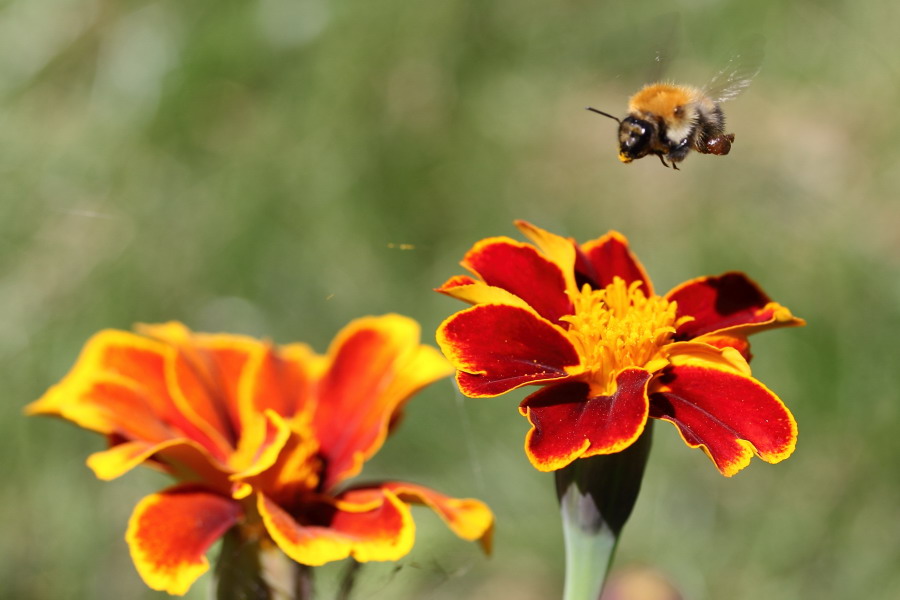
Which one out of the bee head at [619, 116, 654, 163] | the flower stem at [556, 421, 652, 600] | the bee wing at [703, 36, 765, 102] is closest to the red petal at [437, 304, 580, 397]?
the flower stem at [556, 421, 652, 600]

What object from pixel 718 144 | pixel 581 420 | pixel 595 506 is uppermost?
pixel 718 144

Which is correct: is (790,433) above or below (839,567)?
above

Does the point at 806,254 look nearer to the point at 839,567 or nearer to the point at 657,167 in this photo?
the point at 657,167

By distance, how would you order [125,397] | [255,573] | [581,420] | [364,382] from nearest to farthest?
[581,420], [255,573], [125,397], [364,382]

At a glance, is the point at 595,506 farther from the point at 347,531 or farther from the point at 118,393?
the point at 118,393

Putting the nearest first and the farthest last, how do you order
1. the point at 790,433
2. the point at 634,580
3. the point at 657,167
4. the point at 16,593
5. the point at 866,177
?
the point at 790,433 → the point at 634,580 → the point at 16,593 → the point at 866,177 → the point at 657,167

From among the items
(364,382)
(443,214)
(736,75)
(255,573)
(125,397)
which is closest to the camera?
(255,573)

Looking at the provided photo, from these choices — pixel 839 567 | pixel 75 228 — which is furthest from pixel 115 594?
pixel 839 567

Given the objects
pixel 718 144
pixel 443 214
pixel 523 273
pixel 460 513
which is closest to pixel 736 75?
pixel 718 144
